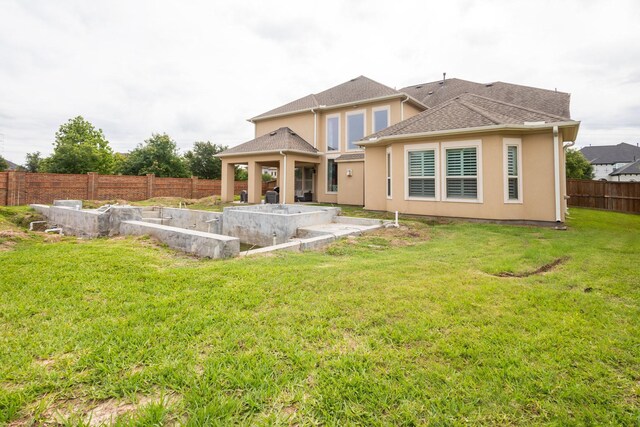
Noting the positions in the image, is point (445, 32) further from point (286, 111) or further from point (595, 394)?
point (595, 394)

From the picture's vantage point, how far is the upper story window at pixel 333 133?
17.2 metres

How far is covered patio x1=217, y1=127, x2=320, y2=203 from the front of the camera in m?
15.9

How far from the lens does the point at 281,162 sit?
52.0 ft

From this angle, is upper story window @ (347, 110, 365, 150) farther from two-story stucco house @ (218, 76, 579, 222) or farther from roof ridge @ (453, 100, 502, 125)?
roof ridge @ (453, 100, 502, 125)

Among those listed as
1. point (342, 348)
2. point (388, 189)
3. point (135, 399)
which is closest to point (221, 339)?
point (135, 399)

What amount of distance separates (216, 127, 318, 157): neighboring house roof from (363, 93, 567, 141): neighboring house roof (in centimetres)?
586

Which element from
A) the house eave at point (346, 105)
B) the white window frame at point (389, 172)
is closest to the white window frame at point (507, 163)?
the white window frame at point (389, 172)

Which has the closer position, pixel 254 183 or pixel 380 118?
pixel 380 118

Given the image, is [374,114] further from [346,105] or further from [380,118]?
[346,105]

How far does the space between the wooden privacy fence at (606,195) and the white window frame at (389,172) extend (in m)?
12.3

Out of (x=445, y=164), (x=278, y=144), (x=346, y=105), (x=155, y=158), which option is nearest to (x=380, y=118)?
(x=346, y=105)

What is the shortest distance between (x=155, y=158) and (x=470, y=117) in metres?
25.2

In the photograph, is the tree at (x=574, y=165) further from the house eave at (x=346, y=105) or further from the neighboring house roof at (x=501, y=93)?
the house eave at (x=346, y=105)

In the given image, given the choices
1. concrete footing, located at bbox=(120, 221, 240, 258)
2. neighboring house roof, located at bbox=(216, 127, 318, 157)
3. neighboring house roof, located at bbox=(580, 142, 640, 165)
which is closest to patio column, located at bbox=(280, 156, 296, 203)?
neighboring house roof, located at bbox=(216, 127, 318, 157)
